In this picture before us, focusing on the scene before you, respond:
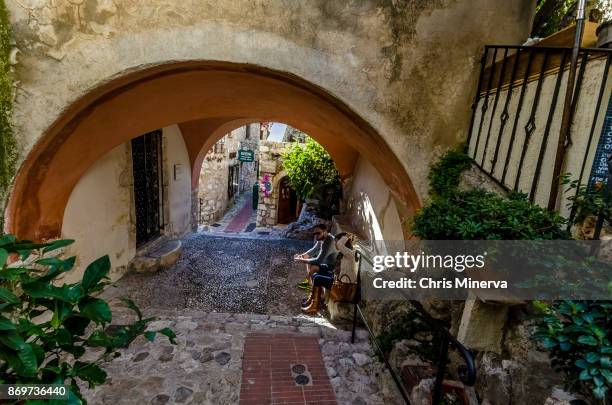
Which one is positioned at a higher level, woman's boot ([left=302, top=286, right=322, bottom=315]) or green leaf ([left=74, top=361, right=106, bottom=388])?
green leaf ([left=74, top=361, right=106, bottom=388])

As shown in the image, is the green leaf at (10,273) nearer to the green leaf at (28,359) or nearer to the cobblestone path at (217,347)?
the green leaf at (28,359)

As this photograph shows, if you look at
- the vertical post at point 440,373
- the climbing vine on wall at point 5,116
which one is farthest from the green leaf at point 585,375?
the climbing vine on wall at point 5,116

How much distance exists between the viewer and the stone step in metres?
5.38

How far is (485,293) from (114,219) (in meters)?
5.16

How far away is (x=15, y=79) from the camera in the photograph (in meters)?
2.78

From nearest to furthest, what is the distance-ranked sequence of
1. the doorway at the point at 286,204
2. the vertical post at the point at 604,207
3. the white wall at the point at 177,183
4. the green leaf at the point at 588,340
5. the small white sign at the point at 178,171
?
the green leaf at the point at 588,340
the vertical post at the point at 604,207
the white wall at the point at 177,183
the small white sign at the point at 178,171
the doorway at the point at 286,204

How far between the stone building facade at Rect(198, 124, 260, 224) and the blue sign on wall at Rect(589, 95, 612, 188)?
10101 mm

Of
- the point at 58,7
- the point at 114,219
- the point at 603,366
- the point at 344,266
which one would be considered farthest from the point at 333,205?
the point at 603,366

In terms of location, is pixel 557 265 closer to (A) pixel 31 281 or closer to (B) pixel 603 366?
(B) pixel 603 366

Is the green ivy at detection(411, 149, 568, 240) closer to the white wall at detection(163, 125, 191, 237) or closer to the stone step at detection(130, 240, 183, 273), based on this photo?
the stone step at detection(130, 240, 183, 273)

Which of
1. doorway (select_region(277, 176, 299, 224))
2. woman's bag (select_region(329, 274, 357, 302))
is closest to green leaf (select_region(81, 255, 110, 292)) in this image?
woman's bag (select_region(329, 274, 357, 302))

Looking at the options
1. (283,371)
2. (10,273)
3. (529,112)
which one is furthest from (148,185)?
(529,112)

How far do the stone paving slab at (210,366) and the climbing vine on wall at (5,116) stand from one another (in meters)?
1.83

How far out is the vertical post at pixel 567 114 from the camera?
1.90 metres
